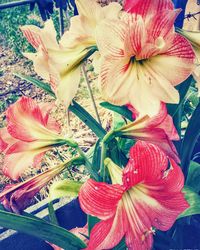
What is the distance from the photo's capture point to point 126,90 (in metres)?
0.52

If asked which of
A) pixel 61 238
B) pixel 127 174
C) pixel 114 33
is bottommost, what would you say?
pixel 61 238

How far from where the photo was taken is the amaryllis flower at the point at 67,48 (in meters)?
0.54

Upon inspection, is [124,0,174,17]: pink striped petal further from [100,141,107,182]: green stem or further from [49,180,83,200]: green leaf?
[49,180,83,200]: green leaf

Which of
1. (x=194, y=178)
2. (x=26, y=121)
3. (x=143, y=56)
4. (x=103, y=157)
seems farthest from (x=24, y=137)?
(x=194, y=178)

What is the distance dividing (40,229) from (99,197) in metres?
0.23

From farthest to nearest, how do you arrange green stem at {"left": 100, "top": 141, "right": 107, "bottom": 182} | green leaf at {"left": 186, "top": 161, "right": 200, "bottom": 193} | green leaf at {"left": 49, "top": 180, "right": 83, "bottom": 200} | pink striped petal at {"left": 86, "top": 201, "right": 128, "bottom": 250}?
green leaf at {"left": 186, "top": 161, "right": 200, "bottom": 193} < green leaf at {"left": 49, "top": 180, "right": 83, "bottom": 200} < green stem at {"left": 100, "top": 141, "right": 107, "bottom": 182} < pink striped petal at {"left": 86, "top": 201, "right": 128, "bottom": 250}

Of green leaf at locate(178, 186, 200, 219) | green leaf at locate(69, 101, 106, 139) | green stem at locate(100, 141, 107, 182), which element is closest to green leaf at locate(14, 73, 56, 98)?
green leaf at locate(69, 101, 106, 139)

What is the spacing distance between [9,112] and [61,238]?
0.95 ft

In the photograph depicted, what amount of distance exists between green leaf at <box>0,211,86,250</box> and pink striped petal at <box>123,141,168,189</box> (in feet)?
0.80

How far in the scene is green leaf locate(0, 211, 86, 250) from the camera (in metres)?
0.68

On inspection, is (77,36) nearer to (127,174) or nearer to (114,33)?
(114,33)

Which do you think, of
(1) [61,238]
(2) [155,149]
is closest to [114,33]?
(2) [155,149]

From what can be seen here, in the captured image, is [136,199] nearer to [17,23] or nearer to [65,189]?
[65,189]

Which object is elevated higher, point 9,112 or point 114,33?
point 114,33
